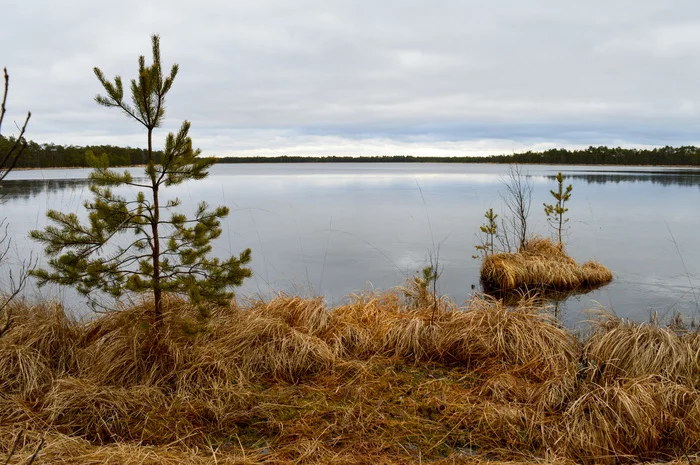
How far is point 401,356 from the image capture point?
16.7ft

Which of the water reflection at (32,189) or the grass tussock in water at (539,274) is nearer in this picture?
the grass tussock in water at (539,274)

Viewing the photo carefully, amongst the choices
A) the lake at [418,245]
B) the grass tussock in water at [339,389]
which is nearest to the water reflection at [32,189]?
the lake at [418,245]

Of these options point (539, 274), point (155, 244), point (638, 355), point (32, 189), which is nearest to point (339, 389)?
point (155, 244)

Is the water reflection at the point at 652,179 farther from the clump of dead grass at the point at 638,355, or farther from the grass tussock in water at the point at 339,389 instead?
the grass tussock in water at the point at 339,389

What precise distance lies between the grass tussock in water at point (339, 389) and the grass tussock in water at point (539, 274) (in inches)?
205

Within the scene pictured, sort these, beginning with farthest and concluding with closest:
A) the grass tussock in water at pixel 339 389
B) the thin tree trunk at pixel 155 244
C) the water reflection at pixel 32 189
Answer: the water reflection at pixel 32 189
the thin tree trunk at pixel 155 244
the grass tussock in water at pixel 339 389

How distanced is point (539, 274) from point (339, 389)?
8.02 metres

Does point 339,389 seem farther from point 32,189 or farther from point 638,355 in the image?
point 32,189

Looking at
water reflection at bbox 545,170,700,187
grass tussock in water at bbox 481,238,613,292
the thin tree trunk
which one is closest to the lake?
grass tussock in water at bbox 481,238,613,292

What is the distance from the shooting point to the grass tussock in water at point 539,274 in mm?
10578

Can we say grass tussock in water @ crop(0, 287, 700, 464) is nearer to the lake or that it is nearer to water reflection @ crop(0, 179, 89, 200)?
the lake

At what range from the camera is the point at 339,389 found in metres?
4.17

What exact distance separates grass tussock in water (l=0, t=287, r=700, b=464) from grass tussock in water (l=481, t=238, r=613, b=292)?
5.21 m

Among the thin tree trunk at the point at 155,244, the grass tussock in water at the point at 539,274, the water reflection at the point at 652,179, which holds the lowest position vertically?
the grass tussock in water at the point at 539,274
